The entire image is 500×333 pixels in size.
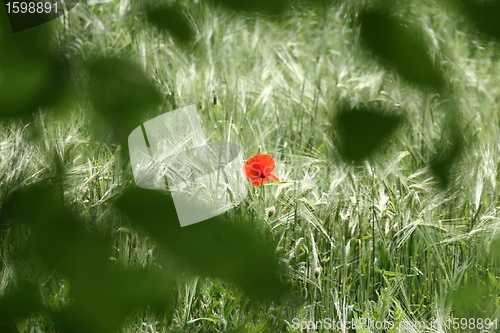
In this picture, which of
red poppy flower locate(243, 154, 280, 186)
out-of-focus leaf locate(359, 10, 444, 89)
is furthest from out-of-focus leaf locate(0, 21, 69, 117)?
red poppy flower locate(243, 154, 280, 186)

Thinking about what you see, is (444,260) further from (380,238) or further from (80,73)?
(80,73)

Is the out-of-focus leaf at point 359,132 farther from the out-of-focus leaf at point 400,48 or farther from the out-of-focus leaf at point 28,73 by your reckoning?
the out-of-focus leaf at point 28,73

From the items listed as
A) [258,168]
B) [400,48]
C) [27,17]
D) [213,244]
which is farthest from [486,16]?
[258,168]

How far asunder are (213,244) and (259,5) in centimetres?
16

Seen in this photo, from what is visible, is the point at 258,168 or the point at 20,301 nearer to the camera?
the point at 20,301

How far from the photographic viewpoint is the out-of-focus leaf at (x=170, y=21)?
614 mm

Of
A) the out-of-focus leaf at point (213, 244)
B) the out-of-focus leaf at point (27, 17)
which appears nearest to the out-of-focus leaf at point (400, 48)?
the out-of-focus leaf at point (213, 244)

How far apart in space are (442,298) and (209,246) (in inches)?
36.2

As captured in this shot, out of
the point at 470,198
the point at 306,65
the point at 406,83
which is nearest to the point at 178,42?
the point at 406,83

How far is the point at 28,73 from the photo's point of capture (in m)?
0.55

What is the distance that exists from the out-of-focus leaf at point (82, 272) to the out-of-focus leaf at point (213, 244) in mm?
24

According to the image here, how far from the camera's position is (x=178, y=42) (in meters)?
0.61

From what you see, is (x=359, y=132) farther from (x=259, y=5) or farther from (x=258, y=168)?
(x=258, y=168)

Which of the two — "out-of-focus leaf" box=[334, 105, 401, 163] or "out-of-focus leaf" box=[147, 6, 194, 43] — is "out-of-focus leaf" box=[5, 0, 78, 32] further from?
"out-of-focus leaf" box=[334, 105, 401, 163]
